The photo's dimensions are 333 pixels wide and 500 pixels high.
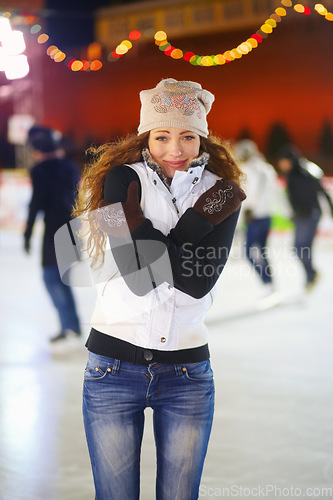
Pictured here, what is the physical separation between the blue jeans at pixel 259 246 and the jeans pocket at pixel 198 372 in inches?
175

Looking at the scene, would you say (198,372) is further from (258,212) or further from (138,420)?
(258,212)

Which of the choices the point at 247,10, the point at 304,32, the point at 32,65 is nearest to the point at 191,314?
the point at 247,10

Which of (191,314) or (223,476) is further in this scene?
(223,476)

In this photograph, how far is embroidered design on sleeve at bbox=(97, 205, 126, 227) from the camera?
1363mm

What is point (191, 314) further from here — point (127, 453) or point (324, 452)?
point (324, 452)

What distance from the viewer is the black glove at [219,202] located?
136 cm

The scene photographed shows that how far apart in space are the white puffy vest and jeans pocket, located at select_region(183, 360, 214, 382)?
0.05 m

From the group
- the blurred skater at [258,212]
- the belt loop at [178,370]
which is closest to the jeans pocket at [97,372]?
the belt loop at [178,370]

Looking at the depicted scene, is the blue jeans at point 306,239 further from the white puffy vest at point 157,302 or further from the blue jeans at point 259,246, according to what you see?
the white puffy vest at point 157,302

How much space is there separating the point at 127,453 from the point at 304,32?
516 inches

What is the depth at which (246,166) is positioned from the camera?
19.1 ft

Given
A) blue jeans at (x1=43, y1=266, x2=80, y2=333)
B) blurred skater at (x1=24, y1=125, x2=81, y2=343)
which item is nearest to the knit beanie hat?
blurred skater at (x1=24, y1=125, x2=81, y2=343)

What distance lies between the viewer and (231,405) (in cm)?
316

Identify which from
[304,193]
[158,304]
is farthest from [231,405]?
[304,193]
